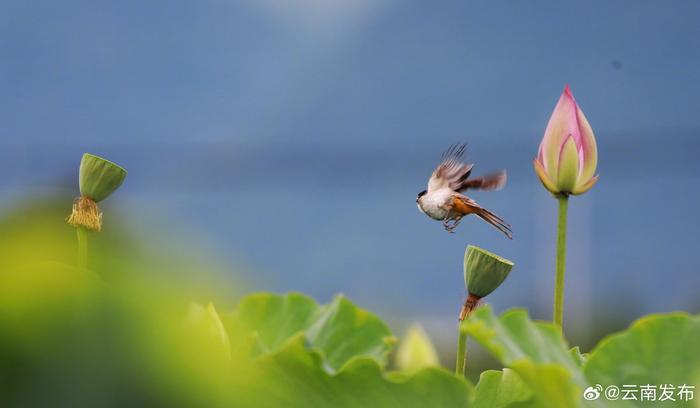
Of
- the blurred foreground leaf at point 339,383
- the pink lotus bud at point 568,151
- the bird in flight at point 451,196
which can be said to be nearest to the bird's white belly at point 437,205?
the bird in flight at point 451,196

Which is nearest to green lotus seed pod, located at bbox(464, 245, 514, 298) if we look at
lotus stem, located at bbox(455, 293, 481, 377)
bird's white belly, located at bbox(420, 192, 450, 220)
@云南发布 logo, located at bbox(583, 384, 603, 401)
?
lotus stem, located at bbox(455, 293, 481, 377)

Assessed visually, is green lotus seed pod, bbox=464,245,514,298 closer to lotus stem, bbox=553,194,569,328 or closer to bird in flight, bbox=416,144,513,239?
lotus stem, bbox=553,194,569,328

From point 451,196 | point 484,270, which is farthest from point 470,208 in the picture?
point 484,270

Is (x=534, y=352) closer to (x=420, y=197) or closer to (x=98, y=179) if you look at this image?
(x=98, y=179)

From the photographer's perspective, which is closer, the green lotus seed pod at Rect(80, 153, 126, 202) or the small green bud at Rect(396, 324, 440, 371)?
the green lotus seed pod at Rect(80, 153, 126, 202)

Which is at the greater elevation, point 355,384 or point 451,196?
point 451,196

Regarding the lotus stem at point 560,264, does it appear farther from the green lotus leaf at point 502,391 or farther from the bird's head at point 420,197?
the bird's head at point 420,197

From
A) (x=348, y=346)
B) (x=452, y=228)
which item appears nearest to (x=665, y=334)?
(x=348, y=346)

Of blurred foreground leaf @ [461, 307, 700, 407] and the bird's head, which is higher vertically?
the bird's head
